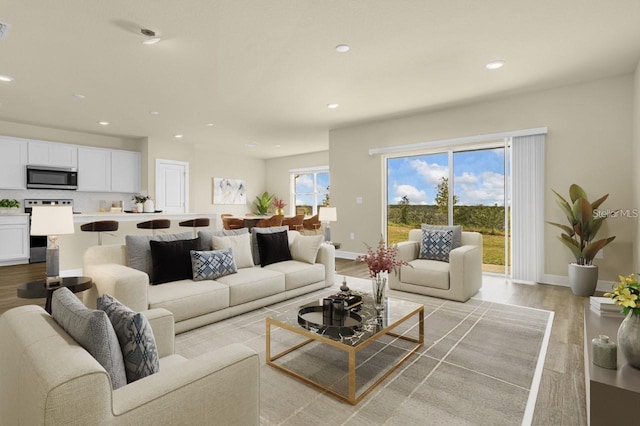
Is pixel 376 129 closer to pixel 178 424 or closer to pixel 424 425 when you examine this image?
pixel 424 425

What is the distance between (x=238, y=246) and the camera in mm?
3785

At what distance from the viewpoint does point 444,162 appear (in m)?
5.82

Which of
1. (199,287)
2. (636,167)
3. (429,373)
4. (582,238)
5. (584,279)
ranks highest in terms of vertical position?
(636,167)

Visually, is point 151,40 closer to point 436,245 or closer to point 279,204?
point 436,245

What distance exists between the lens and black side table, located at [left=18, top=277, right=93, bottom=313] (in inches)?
87.8

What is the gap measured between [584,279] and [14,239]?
9033 millimetres

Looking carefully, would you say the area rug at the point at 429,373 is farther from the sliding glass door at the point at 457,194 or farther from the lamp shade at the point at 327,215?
the lamp shade at the point at 327,215

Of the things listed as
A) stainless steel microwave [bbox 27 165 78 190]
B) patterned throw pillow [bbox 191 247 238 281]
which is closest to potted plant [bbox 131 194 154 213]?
stainless steel microwave [bbox 27 165 78 190]

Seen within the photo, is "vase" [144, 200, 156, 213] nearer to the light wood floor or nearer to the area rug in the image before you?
the light wood floor

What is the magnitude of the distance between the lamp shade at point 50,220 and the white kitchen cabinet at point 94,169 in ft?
17.7

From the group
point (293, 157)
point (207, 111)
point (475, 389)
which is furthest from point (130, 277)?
point (293, 157)

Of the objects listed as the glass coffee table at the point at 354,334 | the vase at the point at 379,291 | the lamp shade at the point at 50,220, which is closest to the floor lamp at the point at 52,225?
the lamp shade at the point at 50,220

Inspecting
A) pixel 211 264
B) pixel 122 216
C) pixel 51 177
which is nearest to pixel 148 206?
pixel 122 216

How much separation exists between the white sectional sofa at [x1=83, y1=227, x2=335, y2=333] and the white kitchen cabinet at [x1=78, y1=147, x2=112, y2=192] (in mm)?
5050
